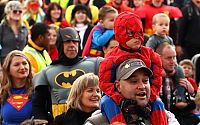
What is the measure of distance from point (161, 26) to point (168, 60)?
1.78 meters

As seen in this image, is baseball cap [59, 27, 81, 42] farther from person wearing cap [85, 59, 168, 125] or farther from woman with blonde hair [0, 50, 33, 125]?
person wearing cap [85, 59, 168, 125]

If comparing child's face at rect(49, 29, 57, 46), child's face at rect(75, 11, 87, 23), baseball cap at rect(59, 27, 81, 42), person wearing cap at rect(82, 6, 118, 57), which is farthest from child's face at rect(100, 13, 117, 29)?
child's face at rect(75, 11, 87, 23)

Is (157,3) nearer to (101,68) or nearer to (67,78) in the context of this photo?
(67,78)

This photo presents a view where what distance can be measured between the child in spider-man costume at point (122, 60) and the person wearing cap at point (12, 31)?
7656 millimetres

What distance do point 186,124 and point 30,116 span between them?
6.04ft

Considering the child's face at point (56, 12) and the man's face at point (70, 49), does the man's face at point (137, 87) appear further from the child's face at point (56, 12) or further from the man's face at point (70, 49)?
the child's face at point (56, 12)

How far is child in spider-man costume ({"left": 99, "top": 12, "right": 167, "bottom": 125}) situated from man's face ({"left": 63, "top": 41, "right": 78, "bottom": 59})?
104 inches

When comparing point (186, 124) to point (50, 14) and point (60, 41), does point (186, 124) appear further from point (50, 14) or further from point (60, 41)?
point (50, 14)

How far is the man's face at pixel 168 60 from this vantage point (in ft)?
24.8

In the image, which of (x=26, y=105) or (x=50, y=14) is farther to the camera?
(x=50, y=14)

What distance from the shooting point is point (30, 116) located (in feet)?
24.8

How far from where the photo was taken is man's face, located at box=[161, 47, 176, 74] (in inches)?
298

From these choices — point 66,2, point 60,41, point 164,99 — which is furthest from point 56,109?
point 66,2

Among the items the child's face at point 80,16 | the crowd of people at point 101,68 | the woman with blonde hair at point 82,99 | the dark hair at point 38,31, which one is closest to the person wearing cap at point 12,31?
the crowd of people at point 101,68
